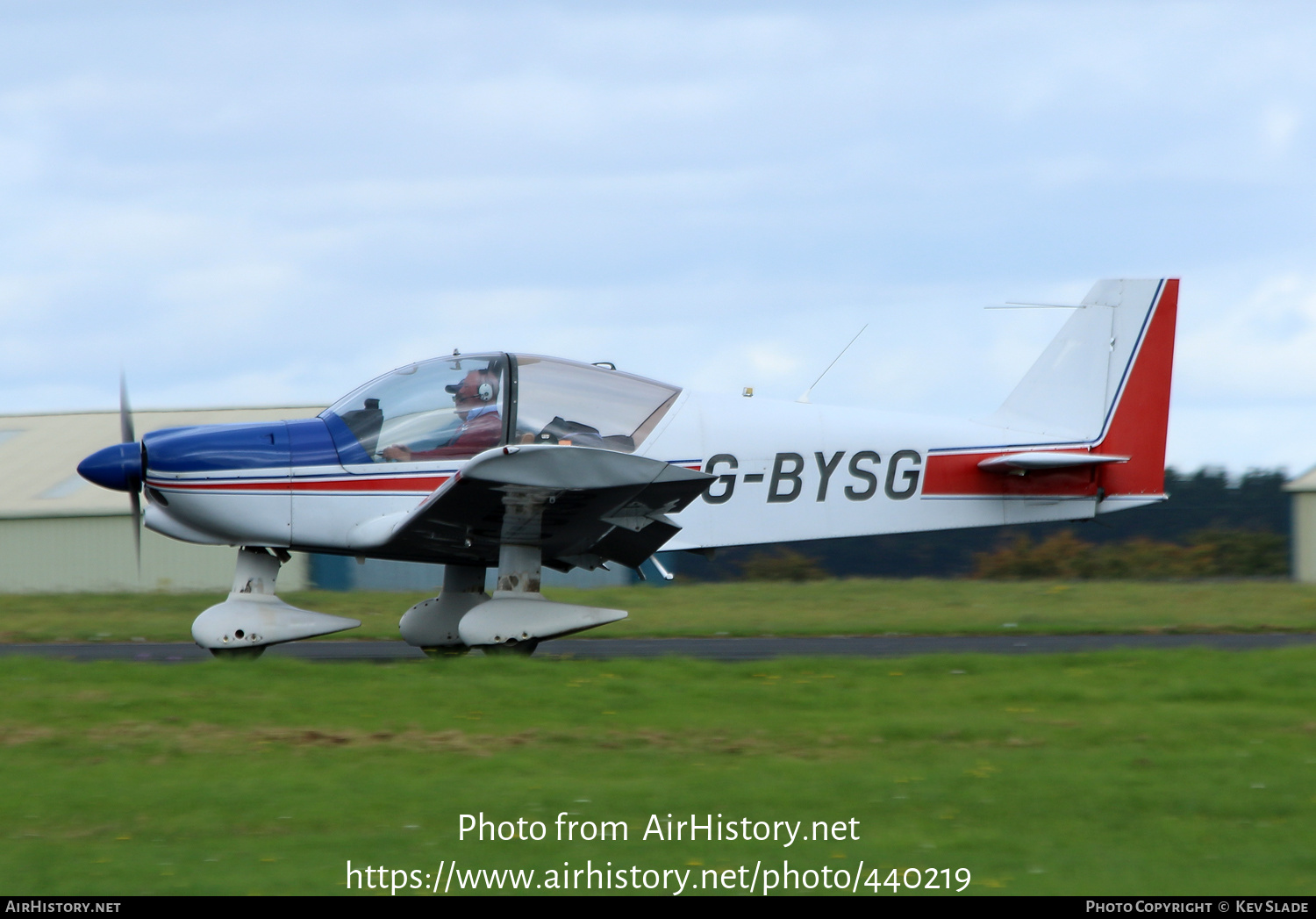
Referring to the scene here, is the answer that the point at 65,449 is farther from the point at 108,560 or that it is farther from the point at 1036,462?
the point at 1036,462

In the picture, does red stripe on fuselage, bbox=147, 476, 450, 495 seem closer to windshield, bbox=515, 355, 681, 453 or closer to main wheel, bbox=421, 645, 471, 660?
windshield, bbox=515, 355, 681, 453

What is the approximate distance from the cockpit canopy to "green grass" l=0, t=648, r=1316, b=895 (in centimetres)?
154

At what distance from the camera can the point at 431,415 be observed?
8570 mm

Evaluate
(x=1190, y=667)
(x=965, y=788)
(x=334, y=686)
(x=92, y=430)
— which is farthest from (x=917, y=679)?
(x=92, y=430)

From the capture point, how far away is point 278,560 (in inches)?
348

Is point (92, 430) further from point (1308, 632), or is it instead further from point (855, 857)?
point (855, 857)

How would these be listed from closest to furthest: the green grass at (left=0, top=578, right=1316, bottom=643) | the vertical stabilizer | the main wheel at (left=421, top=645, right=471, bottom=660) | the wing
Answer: the wing, the main wheel at (left=421, top=645, right=471, bottom=660), the vertical stabilizer, the green grass at (left=0, top=578, right=1316, bottom=643)

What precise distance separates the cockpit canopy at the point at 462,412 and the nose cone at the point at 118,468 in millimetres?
1287

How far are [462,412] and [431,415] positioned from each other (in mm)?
218

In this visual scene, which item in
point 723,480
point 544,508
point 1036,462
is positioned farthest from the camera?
point 1036,462

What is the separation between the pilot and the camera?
8.51 meters

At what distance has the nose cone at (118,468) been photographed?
8.52 meters

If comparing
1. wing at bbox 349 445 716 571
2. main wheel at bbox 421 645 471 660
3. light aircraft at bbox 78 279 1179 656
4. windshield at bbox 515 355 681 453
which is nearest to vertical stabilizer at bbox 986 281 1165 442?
light aircraft at bbox 78 279 1179 656

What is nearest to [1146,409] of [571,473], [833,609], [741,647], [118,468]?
[741,647]
